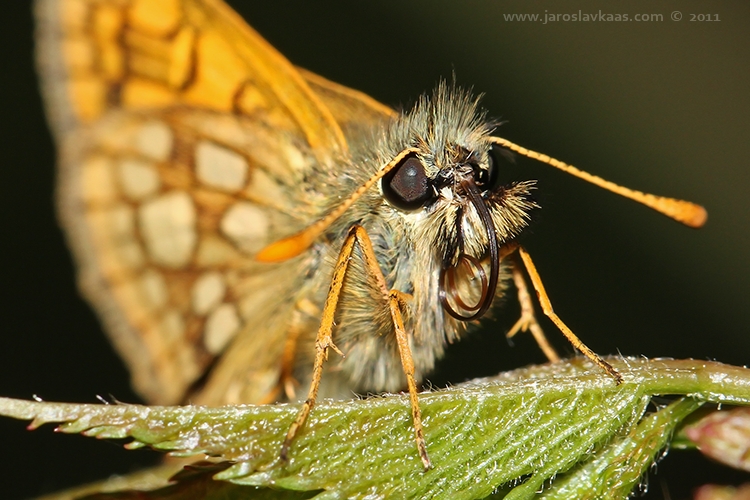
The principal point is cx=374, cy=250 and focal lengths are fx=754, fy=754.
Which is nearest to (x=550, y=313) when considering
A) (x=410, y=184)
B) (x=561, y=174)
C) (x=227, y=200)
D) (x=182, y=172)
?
(x=410, y=184)

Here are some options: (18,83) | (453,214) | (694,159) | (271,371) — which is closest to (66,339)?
(18,83)

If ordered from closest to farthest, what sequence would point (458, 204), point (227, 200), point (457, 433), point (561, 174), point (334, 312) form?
1. point (457, 433)
2. point (334, 312)
3. point (458, 204)
4. point (227, 200)
5. point (561, 174)

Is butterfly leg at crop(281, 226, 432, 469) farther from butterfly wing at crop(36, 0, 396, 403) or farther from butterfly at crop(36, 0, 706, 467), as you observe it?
butterfly wing at crop(36, 0, 396, 403)

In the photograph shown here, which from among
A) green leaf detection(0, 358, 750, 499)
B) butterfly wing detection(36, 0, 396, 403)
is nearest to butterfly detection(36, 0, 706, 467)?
butterfly wing detection(36, 0, 396, 403)

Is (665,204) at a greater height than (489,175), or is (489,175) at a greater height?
(489,175)

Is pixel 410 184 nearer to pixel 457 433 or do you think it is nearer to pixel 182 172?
pixel 457 433

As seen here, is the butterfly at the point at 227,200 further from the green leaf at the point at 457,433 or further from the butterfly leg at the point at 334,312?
the green leaf at the point at 457,433
